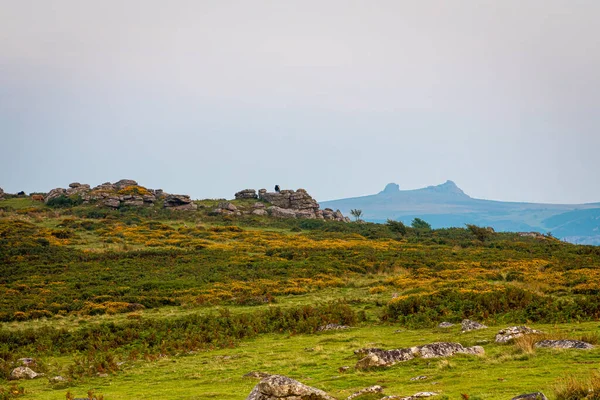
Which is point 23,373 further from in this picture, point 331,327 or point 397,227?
point 397,227

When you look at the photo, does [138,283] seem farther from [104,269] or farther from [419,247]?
[419,247]

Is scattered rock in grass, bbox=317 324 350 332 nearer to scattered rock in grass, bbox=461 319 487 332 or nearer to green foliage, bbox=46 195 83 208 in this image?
scattered rock in grass, bbox=461 319 487 332

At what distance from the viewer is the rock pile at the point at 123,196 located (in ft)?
331

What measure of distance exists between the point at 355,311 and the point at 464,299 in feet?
20.1

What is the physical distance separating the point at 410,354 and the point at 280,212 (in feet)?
288

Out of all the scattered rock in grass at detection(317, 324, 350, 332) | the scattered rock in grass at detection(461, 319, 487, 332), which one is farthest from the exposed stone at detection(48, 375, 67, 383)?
the scattered rock in grass at detection(461, 319, 487, 332)

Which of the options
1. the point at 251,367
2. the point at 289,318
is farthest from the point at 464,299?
the point at 251,367

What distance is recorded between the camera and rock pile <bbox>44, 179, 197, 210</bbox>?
100812 mm

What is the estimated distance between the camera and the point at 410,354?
16516 millimetres

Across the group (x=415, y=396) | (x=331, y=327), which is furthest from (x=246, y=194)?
(x=415, y=396)

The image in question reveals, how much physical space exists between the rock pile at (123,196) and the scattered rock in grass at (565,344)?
3565 inches

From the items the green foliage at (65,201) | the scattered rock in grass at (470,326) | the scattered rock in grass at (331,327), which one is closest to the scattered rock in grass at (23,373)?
the scattered rock in grass at (331,327)

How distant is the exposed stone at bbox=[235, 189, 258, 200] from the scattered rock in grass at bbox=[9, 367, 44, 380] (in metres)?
97.9

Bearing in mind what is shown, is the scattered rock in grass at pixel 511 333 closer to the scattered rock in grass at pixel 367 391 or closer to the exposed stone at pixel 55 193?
the scattered rock in grass at pixel 367 391
